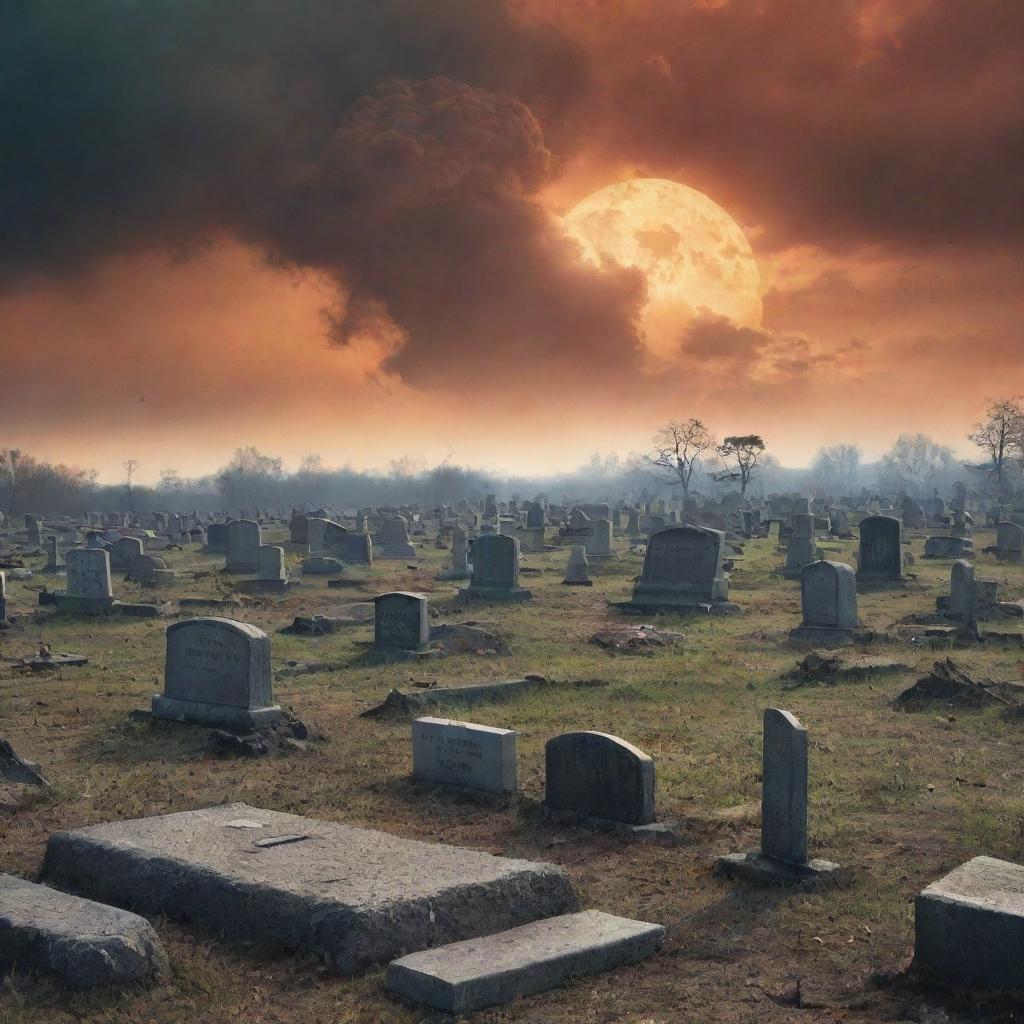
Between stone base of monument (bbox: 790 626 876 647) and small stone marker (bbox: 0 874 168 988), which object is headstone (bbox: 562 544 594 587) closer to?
stone base of monument (bbox: 790 626 876 647)

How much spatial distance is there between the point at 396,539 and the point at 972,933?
115 ft

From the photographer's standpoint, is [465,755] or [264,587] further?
[264,587]

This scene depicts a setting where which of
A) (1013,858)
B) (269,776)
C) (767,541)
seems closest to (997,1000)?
(1013,858)

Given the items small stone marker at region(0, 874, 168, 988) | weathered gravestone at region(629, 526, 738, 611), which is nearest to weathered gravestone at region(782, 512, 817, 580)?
weathered gravestone at region(629, 526, 738, 611)

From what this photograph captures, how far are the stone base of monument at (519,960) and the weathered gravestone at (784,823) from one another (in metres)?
1.36

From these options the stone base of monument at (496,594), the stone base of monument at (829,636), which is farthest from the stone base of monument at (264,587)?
Result: the stone base of monument at (829,636)

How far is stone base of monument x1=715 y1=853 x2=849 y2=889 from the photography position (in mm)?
7809

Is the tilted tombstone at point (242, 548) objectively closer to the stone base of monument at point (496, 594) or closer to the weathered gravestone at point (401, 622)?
the stone base of monument at point (496, 594)

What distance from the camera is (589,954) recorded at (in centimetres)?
638

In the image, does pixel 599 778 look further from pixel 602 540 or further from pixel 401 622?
pixel 602 540

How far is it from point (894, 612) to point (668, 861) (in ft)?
54.6

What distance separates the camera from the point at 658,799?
10.1 metres

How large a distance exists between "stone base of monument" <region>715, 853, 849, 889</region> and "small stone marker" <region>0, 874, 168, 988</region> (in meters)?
3.77

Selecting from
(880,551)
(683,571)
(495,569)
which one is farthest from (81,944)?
(880,551)
